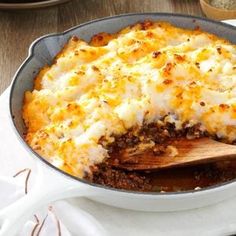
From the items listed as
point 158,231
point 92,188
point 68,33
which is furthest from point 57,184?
point 68,33

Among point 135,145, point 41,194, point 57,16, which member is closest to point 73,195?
point 41,194

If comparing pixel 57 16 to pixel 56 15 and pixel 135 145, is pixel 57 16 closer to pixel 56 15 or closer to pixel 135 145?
pixel 56 15

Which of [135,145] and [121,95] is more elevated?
[121,95]

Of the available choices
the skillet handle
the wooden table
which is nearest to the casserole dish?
the skillet handle

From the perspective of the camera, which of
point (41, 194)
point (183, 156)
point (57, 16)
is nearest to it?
point (41, 194)

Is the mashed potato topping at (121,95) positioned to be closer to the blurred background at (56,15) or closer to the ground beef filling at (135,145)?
the ground beef filling at (135,145)

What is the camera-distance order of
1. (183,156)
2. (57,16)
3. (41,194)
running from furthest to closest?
(57,16) → (183,156) → (41,194)

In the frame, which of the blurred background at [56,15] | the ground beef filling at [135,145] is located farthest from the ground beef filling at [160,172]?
the blurred background at [56,15]
